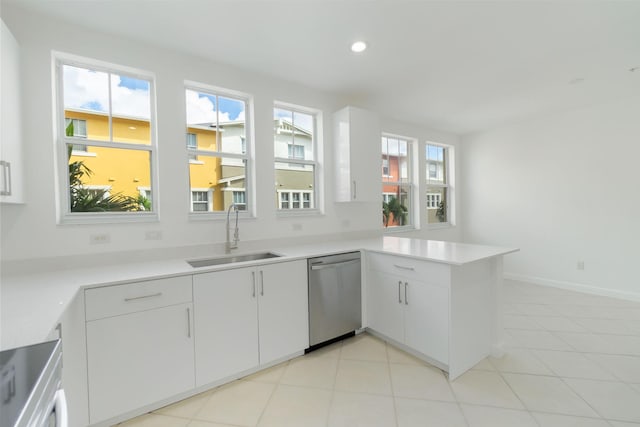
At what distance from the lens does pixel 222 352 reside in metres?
1.94

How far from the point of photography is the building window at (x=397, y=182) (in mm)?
4398

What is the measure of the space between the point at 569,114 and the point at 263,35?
14.5 ft

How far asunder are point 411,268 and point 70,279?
2366 mm

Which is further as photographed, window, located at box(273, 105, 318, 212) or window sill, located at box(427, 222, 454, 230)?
window sill, located at box(427, 222, 454, 230)

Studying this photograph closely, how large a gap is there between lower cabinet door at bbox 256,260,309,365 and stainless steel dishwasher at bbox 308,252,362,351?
0.25 ft

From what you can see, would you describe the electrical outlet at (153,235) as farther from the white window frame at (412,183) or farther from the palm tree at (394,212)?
the white window frame at (412,183)

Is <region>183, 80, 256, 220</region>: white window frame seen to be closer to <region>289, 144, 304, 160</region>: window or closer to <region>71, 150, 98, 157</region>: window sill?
<region>289, 144, 304, 160</region>: window

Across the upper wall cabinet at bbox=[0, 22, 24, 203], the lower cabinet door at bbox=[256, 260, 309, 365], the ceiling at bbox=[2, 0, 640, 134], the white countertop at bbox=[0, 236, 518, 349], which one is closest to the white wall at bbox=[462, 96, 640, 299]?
the ceiling at bbox=[2, 0, 640, 134]

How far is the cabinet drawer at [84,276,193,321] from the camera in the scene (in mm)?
1541

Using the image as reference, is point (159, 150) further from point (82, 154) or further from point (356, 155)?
point (356, 155)

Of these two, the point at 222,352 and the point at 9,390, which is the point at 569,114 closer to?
the point at 222,352

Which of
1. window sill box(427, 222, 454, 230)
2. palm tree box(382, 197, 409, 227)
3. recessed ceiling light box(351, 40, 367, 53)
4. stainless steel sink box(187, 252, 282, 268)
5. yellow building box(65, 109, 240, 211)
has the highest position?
recessed ceiling light box(351, 40, 367, 53)

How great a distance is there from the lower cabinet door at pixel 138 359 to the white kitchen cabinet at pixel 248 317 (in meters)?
0.10

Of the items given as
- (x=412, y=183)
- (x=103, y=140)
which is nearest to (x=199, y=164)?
(x=103, y=140)
